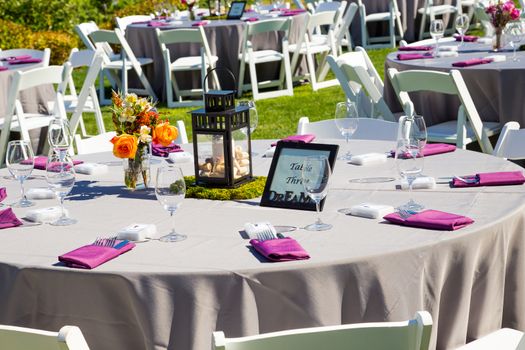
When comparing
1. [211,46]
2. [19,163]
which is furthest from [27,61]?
[19,163]

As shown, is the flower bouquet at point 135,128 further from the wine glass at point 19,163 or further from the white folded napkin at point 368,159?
the white folded napkin at point 368,159

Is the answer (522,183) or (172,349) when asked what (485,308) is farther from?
(172,349)

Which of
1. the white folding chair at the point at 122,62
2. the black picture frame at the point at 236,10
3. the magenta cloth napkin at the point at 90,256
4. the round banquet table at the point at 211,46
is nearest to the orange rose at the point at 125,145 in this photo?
the magenta cloth napkin at the point at 90,256

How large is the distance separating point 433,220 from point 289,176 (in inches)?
27.2

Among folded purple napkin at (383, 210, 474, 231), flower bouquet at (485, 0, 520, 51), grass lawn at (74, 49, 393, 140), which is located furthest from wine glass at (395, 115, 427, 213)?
grass lawn at (74, 49, 393, 140)

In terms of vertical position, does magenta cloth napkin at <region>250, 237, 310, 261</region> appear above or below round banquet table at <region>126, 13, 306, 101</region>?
above

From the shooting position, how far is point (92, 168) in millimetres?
4789

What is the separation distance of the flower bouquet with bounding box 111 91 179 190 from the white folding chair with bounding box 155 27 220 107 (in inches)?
290

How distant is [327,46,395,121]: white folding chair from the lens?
7.34 metres

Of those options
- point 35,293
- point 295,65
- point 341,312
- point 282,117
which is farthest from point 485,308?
point 295,65

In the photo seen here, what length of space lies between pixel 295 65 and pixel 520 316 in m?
9.32

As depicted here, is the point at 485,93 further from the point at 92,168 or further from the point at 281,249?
the point at 281,249

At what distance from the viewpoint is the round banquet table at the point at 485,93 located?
24.5 ft

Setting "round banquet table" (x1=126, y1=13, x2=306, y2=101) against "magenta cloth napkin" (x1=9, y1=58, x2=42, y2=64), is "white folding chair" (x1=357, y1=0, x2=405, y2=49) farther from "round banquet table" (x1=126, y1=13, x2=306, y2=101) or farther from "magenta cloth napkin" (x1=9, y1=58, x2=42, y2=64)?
"magenta cloth napkin" (x1=9, y1=58, x2=42, y2=64)
